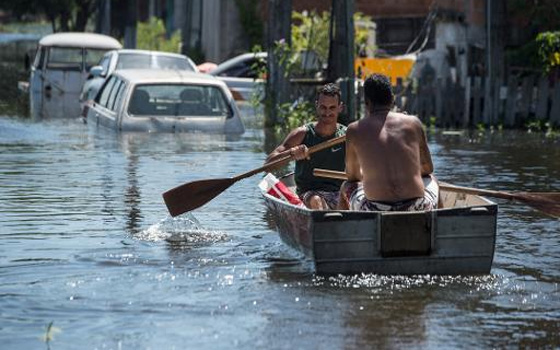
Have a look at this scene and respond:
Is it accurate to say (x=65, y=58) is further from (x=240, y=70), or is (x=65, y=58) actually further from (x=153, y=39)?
(x=153, y=39)

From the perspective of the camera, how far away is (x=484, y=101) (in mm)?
27891

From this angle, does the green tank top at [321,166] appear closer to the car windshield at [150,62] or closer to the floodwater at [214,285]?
the floodwater at [214,285]

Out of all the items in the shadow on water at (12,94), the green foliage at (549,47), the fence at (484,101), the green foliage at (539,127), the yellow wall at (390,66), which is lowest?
the shadow on water at (12,94)

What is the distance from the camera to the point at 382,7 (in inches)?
1698

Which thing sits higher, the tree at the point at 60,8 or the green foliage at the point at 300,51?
the tree at the point at 60,8

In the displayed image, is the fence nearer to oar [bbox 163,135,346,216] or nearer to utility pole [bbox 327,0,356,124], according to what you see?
utility pole [bbox 327,0,356,124]

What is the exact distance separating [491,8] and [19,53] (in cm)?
5072

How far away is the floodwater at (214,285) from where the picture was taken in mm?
8961

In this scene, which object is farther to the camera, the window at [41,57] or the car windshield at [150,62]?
the window at [41,57]

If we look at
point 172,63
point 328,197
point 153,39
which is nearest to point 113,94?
point 172,63

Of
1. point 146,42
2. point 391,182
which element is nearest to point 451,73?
point 146,42

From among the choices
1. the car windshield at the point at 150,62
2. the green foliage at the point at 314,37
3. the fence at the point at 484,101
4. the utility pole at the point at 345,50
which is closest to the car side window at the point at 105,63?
the car windshield at the point at 150,62

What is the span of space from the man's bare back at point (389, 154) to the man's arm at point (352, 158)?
0.01m

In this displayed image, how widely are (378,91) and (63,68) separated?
73.9 feet
